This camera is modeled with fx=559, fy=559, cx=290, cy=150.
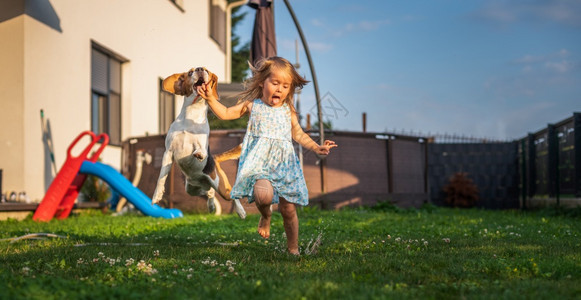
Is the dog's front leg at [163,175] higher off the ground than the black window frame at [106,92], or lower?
lower

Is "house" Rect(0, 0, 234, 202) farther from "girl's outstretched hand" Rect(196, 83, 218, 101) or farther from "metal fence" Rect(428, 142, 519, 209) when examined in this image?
"metal fence" Rect(428, 142, 519, 209)

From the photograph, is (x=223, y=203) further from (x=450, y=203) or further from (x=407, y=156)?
(x=450, y=203)

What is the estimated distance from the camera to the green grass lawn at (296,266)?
299cm

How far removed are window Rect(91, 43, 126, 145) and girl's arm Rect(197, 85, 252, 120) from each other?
30.8ft

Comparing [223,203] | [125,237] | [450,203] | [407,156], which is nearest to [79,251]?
[125,237]

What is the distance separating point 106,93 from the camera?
1357 centimetres

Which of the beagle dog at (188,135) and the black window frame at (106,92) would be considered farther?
the black window frame at (106,92)

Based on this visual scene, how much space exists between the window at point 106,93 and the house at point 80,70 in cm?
2

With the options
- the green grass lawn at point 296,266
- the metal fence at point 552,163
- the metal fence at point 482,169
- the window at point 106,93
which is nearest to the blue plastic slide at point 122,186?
the green grass lawn at point 296,266

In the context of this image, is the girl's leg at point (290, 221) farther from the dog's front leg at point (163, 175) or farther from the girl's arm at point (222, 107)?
the dog's front leg at point (163, 175)

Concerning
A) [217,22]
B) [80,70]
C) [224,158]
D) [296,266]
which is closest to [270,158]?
[224,158]

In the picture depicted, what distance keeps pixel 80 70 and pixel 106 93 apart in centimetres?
147

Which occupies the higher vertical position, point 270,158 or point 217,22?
point 217,22

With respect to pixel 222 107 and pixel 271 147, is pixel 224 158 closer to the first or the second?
pixel 271 147
